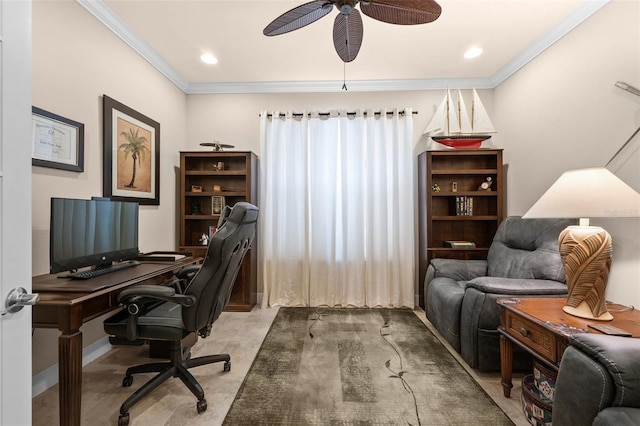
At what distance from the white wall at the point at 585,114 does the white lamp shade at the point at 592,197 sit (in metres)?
0.61

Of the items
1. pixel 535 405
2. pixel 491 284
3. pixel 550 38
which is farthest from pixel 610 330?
pixel 550 38

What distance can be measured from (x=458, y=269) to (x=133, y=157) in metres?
3.37

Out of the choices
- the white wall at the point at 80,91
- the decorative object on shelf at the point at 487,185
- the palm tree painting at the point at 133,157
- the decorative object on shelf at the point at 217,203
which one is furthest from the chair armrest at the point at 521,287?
the palm tree painting at the point at 133,157

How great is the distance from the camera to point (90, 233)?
73.4 inches

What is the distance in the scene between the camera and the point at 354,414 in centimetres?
169

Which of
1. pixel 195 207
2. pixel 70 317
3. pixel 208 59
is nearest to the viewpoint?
pixel 70 317

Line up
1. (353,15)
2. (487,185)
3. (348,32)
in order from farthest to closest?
(487,185), (348,32), (353,15)

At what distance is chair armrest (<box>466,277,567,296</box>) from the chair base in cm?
193

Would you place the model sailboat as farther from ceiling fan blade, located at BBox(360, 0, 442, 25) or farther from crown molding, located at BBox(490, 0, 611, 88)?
ceiling fan blade, located at BBox(360, 0, 442, 25)

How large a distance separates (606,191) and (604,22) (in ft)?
5.15

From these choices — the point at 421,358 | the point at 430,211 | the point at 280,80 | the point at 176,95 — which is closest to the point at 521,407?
the point at 421,358

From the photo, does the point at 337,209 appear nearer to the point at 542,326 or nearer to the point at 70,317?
the point at 542,326

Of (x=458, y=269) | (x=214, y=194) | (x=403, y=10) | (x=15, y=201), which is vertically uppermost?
(x=403, y=10)

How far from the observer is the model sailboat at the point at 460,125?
317 centimetres
